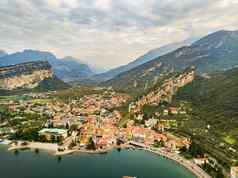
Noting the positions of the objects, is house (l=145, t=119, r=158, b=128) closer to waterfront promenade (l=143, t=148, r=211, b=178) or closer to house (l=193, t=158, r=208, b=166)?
waterfront promenade (l=143, t=148, r=211, b=178)

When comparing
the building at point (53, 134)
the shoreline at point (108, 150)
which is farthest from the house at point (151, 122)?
the building at point (53, 134)

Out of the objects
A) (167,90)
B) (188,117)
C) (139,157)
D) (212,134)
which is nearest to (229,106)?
(188,117)

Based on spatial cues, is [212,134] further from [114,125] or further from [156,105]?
[156,105]

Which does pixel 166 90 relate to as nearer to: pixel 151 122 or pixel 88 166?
pixel 151 122

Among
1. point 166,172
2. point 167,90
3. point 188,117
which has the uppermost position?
point 167,90

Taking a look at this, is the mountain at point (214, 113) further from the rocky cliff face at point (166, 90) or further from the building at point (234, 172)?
the building at point (234, 172)

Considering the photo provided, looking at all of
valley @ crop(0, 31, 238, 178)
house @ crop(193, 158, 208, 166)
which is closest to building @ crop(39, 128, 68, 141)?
valley @ crop(0, 31, 238, 178)

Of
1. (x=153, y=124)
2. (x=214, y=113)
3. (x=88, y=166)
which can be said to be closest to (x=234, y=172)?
(x=88, y=166)
